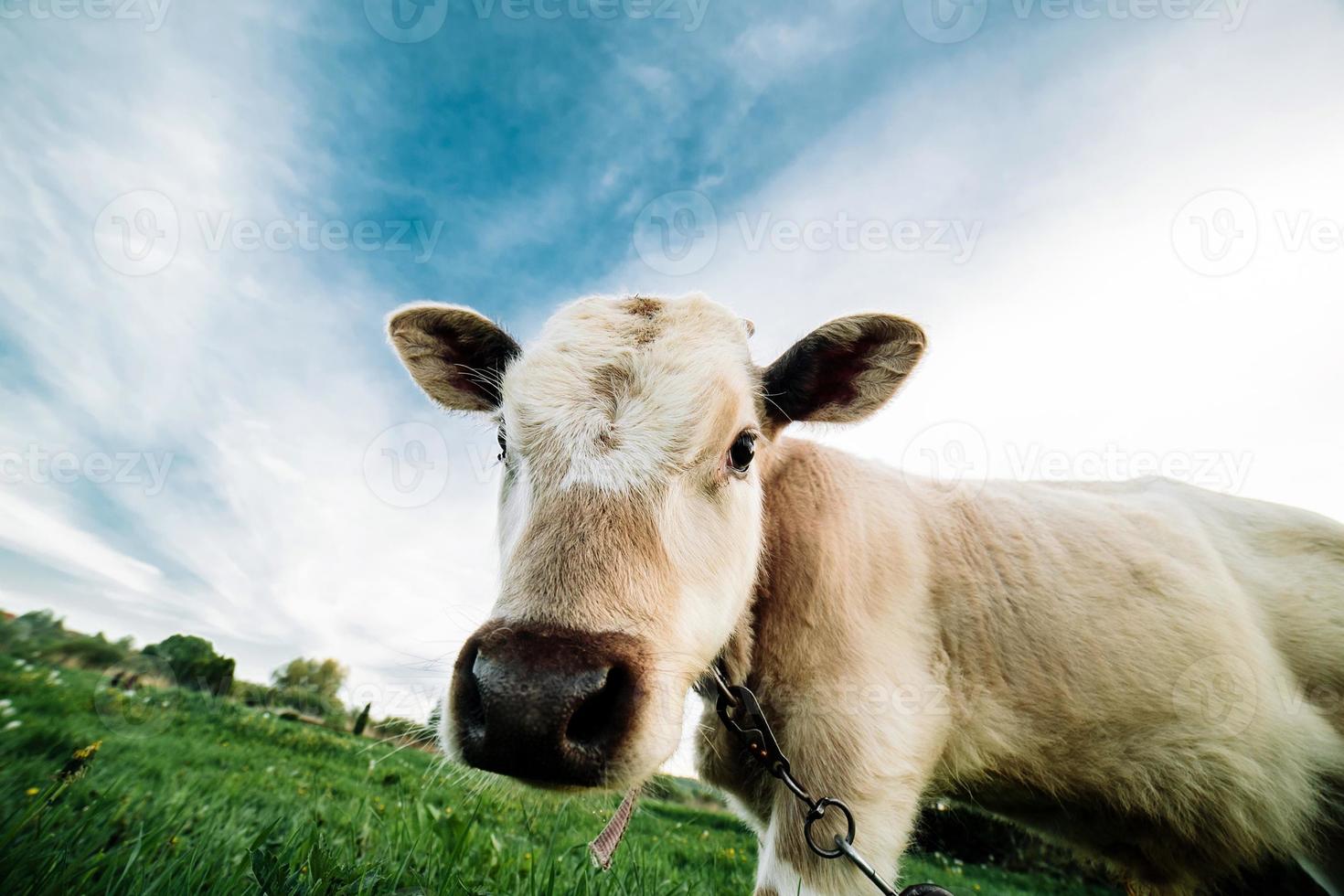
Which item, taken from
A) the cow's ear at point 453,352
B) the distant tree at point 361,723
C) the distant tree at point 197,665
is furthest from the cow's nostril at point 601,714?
the distant tree at point 361,723

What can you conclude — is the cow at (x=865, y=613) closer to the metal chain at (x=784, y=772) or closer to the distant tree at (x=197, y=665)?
the metal chain at (x=784, y=772)

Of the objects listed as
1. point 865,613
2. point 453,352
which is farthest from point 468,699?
point 453,352

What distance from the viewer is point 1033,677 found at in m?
3.24

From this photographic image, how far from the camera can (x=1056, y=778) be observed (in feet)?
10.4

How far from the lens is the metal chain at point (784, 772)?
1974 millimetres

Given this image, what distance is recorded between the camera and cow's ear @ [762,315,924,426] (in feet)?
10.1

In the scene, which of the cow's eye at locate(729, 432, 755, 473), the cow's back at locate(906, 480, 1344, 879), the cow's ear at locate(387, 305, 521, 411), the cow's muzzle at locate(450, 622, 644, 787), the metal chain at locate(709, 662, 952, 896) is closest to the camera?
the cow's muzzle at locate(450, 622, 644, 787)

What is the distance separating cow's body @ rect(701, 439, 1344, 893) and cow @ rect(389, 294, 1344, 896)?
14 millimetres

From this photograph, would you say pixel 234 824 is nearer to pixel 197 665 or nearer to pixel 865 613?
pixel 865 613

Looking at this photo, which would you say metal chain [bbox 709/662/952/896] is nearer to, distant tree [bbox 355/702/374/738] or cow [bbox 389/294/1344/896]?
cow [bbox 389/294/1344/896]

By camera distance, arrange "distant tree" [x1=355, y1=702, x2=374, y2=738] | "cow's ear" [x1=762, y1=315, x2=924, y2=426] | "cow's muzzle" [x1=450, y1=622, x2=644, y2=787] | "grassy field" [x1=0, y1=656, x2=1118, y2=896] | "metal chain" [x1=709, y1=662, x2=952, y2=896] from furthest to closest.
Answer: "distant tree" [x1=355, y1=702, x2=374, y2=738] < "cow's ear" [x1=762, y1=315, x2=924, y2=426] < "metal chain" [x1=709, y1=662, x2=952, y2=896] < "grassy field" [x1=0, y1=656, x2=1118, y2=896] < "cow's muzzle" [x1=450, y1=622, x2=644, y2=787]

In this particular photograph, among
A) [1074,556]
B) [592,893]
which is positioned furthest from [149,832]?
[1074,556]

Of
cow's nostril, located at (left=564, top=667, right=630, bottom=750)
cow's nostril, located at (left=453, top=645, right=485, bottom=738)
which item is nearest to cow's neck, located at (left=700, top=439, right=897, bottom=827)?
cow's nostril, located at (left=564, top=667, right=630, bottom=750)

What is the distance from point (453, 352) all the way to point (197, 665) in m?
6.62
